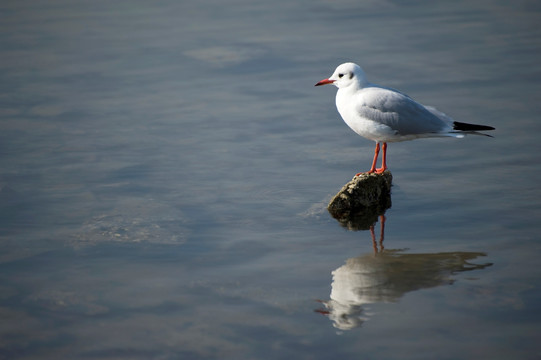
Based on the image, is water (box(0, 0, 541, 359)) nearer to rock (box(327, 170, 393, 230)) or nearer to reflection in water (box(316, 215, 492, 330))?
reflection in water (box(316, 215, 492, 330))

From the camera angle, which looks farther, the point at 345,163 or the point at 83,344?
the point at 345,163

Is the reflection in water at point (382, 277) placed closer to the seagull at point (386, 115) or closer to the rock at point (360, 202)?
the rock at point (360, 202)

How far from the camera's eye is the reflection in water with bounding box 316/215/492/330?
5.50m

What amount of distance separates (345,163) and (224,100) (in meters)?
2.88

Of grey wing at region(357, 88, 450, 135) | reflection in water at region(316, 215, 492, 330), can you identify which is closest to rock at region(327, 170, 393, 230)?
grey wing at region(357, 88, 450, 135)

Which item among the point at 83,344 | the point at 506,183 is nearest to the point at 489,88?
the point at 506,183

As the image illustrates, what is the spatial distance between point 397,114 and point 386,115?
11cm

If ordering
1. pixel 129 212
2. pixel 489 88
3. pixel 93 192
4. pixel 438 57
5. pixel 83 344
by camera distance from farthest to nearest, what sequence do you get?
pixel 438 57
pixel 489 88
pixel 93 192
pixel 129 212
pixel 83 344

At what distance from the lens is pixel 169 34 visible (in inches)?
558

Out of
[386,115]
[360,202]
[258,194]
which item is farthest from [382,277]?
[258,194]

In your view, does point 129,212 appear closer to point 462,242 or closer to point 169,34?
point 462,242

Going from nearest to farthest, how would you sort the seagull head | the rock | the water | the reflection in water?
the water, the reflection in water, the rock, the seagull head

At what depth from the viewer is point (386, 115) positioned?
7.24 meters

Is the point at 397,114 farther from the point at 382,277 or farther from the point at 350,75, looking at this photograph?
the point at 382,277
